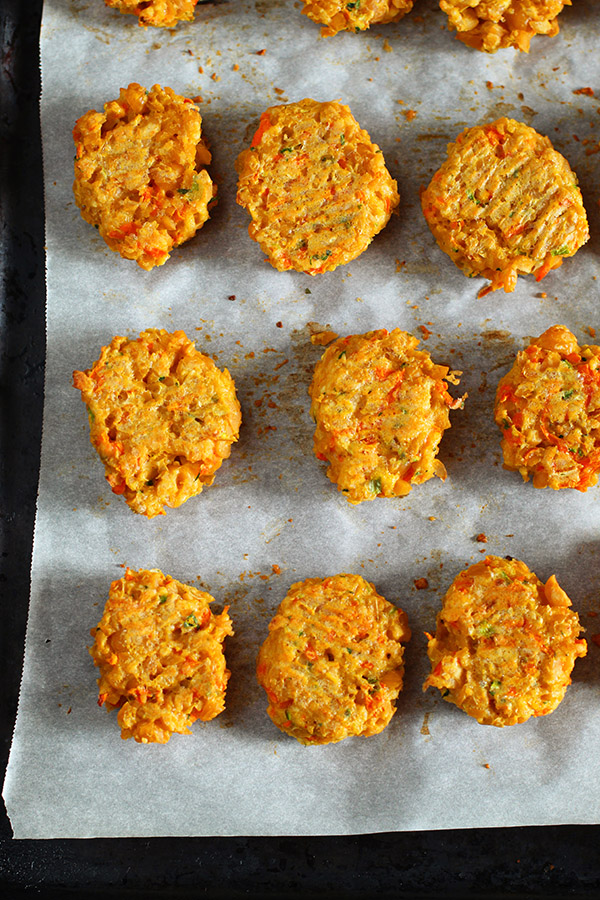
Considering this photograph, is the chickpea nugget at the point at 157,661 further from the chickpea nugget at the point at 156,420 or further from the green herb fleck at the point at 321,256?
the green herb fleck at the point at 321,256

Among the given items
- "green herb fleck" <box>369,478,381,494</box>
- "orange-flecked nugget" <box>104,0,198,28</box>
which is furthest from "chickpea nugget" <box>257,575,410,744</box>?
"orange-flecked nugget" <box>104,0,198,28</box>

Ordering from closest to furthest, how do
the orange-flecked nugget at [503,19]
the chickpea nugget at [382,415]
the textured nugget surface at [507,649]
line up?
the textured nugget surface at [507,649] → the chickpea nugget at [382,415] → the orange-flecked nugget at [503,19]

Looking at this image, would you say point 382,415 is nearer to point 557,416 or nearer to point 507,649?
point 557,416

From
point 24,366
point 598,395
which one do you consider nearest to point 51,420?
point 24,366

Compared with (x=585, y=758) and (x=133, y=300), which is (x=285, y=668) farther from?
(x=133, y=300)

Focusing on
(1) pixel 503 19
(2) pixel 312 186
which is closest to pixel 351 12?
(1) pixel 503 19

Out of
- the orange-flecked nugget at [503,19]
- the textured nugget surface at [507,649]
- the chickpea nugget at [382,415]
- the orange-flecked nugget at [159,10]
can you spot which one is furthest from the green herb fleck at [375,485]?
the orange-flecked nugget at [159,10]

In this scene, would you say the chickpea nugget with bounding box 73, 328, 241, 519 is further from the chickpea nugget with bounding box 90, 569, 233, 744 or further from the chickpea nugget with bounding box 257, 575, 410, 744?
the chickpea nugget with bounding box 257, 575, 410, 744

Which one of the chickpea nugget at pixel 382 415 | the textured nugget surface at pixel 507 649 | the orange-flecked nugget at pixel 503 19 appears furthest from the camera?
the orange-flecked nugget at pixel 503 19
